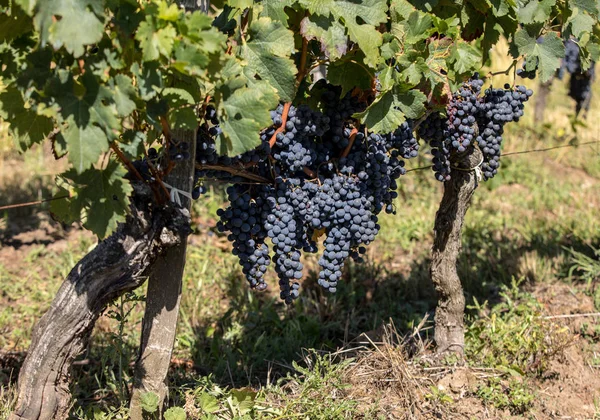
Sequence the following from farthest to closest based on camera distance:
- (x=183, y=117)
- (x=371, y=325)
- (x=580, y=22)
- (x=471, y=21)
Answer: (x=371, y=325) → (x=471, y=21) → (x=580, y=22) → (x=183, y=117)

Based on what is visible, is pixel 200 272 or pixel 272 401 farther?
pixel 200 272

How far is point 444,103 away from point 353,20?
0.70 metres

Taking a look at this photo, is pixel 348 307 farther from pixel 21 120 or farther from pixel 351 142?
pixel 21 120

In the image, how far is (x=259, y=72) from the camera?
93.6 inches

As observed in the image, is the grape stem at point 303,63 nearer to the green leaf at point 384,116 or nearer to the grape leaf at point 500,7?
the green leaf at point 384,116

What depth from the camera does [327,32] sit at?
2.37 meters

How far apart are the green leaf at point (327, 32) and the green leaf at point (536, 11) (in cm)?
91

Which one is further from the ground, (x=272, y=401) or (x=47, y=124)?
(x=47, y=124)

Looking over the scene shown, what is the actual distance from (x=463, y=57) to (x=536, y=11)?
462 millimetres

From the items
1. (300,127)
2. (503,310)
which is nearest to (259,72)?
(300,127)

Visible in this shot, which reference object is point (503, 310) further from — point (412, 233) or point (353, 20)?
point (353, 20)

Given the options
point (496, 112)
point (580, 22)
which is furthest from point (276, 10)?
point (580, 22)

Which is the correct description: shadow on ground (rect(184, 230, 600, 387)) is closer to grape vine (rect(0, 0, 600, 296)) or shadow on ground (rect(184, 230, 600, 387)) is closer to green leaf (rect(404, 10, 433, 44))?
grape vine (rect(0, 0, 600, 296))

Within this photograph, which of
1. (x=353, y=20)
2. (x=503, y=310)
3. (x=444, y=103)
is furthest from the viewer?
(x=503, y=310)
